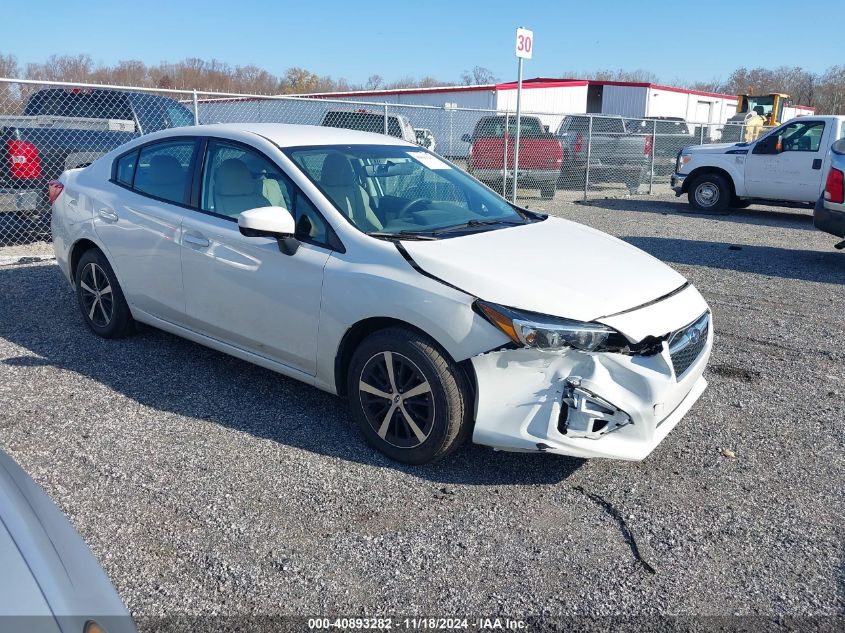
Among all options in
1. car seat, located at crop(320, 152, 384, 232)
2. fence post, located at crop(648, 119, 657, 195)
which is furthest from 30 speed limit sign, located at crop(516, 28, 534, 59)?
car seat, located at crop(320, 152, 384, 232)

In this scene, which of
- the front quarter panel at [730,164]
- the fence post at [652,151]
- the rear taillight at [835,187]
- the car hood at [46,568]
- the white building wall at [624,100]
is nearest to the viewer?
the car hood at [46,568]

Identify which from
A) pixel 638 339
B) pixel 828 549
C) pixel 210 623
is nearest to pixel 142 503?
pixel 210 623

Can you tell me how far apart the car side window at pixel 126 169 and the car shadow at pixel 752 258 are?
6650mm

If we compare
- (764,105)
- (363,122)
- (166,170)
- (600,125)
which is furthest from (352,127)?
(764,105)

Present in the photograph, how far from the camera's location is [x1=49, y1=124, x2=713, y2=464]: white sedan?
337cm

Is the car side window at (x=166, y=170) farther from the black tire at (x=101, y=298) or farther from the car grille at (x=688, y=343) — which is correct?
the car grille at (x=688, y=343)

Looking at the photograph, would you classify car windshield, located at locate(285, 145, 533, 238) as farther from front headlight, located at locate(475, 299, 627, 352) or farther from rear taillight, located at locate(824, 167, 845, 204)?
rear taillight, located at locate(824, 167, 845, 204)

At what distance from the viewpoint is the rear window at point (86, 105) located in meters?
10.5

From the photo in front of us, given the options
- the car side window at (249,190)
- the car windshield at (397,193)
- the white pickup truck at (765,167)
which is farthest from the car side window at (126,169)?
the white pickup truck at (765,167)

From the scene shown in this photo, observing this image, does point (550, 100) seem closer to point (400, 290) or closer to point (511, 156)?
point (511, 156)

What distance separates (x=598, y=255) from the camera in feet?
13.4

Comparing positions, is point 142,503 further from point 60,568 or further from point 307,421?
point 60,568

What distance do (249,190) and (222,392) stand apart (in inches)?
49.5

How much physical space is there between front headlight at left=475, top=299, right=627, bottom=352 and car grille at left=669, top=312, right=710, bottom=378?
0.43m
